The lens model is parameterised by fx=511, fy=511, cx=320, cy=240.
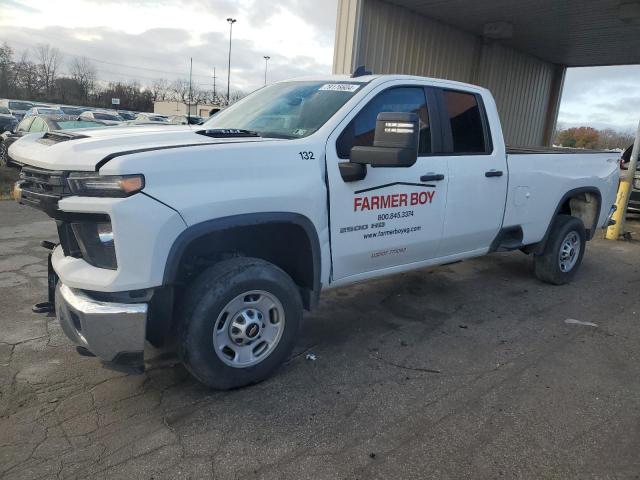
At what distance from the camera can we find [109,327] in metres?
2.69

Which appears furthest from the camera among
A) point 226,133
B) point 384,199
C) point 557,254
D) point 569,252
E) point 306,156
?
point 569,252

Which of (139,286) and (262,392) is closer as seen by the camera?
(139,286)

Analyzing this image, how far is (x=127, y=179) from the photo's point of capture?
2602 millimetres

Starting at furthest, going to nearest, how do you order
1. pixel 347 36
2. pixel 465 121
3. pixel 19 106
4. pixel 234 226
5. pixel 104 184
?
1. pixel 19 106
2. pixel 347 36
3. pixel 465 121
4. pixel 234 226
5. pixel 104 184

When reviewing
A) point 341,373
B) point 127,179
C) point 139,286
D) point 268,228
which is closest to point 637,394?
point 341,373

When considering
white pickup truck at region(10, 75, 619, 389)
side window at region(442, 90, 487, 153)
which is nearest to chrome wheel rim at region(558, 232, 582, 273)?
white pickup truck at region(10, 75, 619, 389)

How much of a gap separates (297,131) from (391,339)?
1.89 metres

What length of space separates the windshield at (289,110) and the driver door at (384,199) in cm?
21

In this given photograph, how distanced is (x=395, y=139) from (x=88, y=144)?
1781mm

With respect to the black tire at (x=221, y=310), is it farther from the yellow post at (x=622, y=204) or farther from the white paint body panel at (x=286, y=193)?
the yellow post at (x=622, y=204)

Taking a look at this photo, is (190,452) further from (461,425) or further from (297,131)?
(297,131)

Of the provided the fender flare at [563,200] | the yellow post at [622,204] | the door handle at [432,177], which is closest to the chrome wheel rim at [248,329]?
the door handle at [432,177]

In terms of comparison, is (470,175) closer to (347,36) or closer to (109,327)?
(109,327)

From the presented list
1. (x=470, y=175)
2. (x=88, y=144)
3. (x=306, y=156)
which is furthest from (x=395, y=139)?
(x=88, y=144)
